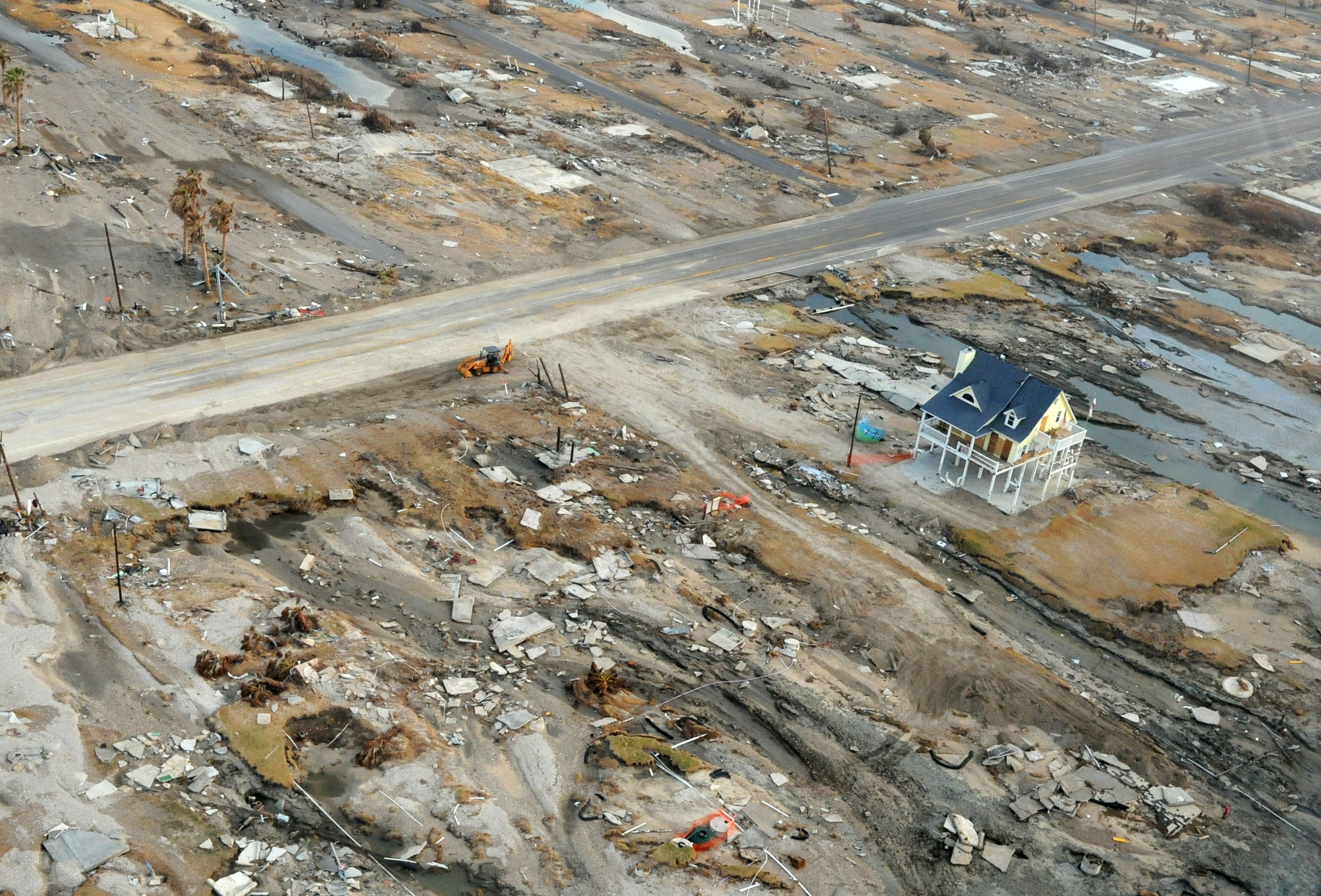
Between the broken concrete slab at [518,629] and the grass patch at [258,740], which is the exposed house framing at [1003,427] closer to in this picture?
the broken concrete slab at [518,629]

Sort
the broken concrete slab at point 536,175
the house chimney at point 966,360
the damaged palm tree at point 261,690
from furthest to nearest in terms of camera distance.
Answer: the broken concrete slab at point 536,175
the house chimney at point 966,360
the damaged palm tree at point 261,690

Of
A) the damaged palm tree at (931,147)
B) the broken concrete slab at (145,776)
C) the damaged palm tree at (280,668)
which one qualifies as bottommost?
the broken concrete slab at (145,776)

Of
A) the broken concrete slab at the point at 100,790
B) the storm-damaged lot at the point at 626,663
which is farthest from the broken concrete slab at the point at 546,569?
the broken concrete slab at the point at 100,790

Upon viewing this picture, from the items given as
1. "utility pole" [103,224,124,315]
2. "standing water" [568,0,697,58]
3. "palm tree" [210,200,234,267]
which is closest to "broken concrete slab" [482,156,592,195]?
"palm tree" [210,200,234,267]

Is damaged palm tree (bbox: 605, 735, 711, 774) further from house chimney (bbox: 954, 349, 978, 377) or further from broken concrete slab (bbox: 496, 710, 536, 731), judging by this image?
house chimney (bbox: 954, 349, 978, 377)

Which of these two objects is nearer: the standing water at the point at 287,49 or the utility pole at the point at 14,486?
the utility pole at the point at 14,486

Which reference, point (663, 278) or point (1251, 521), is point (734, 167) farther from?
point (1251, 521)

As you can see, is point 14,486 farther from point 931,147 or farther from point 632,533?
point 931,147
